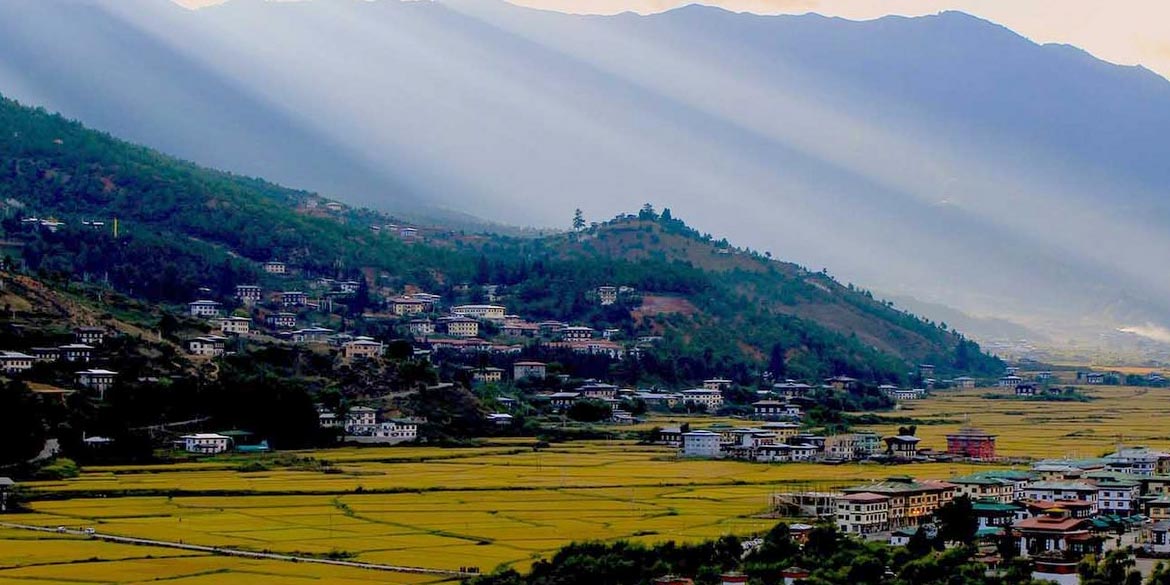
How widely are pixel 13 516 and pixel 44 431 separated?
44.4ft

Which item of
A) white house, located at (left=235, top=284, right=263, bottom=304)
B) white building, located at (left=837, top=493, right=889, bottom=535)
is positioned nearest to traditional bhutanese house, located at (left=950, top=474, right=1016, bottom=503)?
white building, located at (left=837, top=493, right=889, bottom=535)

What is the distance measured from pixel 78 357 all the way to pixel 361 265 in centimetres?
5466

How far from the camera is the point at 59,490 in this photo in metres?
58.7

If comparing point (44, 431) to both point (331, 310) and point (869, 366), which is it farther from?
point (869, 366)

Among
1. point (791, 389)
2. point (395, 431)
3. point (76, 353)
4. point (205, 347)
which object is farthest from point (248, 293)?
point (395, 431)

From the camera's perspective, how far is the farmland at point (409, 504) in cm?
4644

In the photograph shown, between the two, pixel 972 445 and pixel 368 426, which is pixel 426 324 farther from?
pixel 972 445

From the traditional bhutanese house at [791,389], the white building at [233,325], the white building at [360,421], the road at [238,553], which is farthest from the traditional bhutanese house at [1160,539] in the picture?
the white building at [233,325]

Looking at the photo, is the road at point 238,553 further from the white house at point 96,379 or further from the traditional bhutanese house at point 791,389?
the traditional bhutanese house at point 791,389

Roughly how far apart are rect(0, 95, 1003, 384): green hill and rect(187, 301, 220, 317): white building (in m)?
2.68

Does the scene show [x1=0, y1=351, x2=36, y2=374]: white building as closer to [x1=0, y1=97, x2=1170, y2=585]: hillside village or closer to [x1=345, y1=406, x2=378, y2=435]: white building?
[x1=0, y1=97, x2=1170, y2=585]: hillside village

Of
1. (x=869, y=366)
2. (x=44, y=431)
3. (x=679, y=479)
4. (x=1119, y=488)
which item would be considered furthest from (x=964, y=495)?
(x=869, y=366)

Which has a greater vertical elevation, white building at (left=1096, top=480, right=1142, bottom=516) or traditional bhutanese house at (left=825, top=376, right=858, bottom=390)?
traditional bhutanese house at (left=825, top=376, right=858, bottom=390)

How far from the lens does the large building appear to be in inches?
3039
